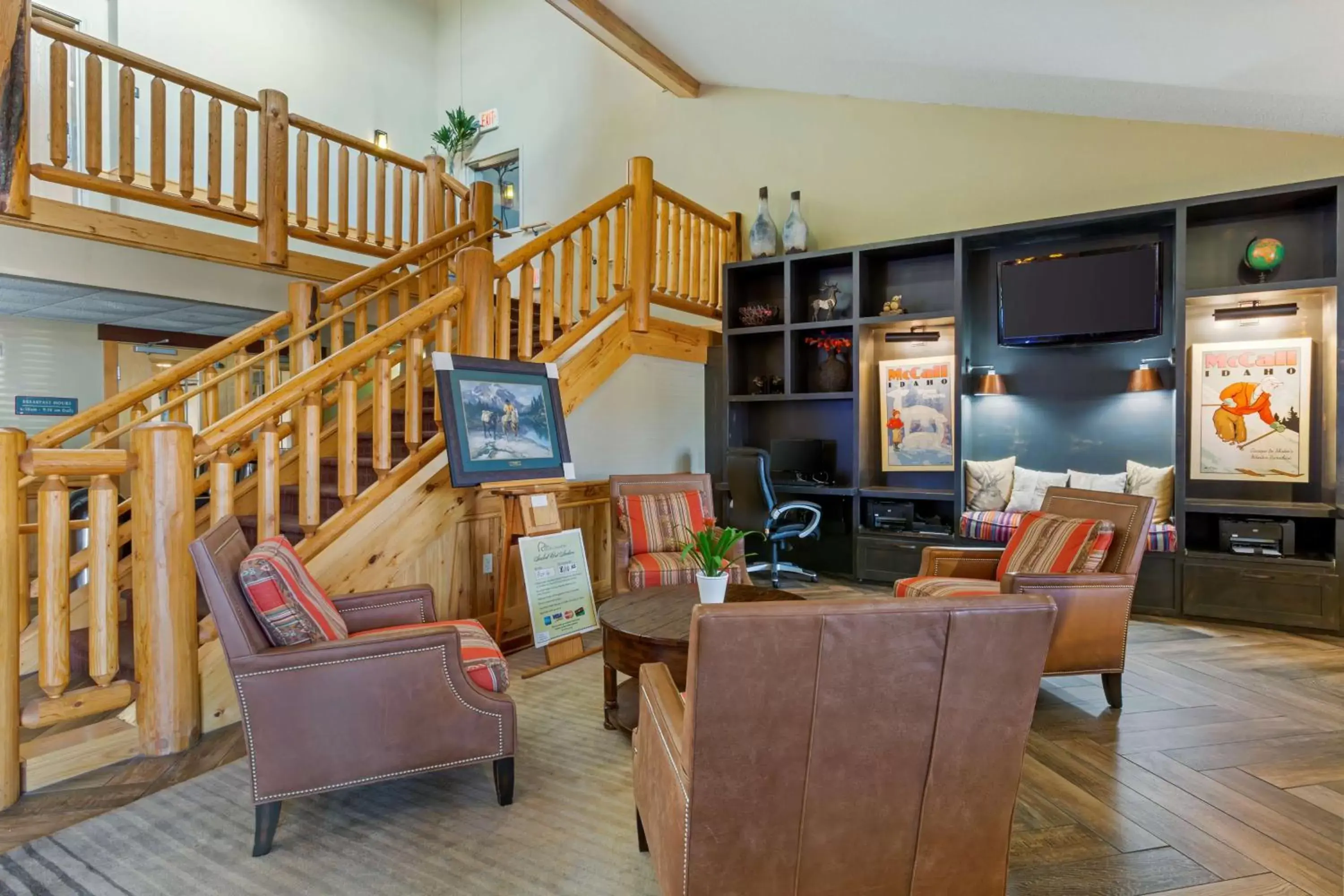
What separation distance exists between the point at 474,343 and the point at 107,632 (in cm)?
201

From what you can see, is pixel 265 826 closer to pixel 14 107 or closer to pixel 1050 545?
pixel 1050 545

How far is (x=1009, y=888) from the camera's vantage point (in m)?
1.78

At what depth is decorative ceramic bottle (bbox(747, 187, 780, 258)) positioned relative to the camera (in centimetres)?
589

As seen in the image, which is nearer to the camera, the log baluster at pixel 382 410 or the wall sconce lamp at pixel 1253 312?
the log baluster at pixel 382 410

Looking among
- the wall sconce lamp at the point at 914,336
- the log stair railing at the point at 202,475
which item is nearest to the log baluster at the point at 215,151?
the log stair railing at the point at 202,475

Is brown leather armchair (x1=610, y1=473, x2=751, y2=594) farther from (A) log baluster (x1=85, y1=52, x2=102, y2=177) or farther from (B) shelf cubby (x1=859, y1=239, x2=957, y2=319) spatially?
(A) log baluster (x1=85, y1=52, x2=102, y2=177)

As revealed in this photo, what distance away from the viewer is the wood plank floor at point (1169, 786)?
185 cm

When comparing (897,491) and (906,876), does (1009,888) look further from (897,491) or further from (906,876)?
(897,491)

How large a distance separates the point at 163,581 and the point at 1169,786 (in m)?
3.53

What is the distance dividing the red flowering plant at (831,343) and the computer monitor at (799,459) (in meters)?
0.73

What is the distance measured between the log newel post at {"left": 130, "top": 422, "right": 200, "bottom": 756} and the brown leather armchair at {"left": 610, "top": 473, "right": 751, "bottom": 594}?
1.99m


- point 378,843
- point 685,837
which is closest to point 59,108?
point 378,843

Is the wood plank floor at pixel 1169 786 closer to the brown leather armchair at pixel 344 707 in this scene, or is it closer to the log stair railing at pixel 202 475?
the log stair railing at pixel 202 475

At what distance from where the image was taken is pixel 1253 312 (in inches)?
169
